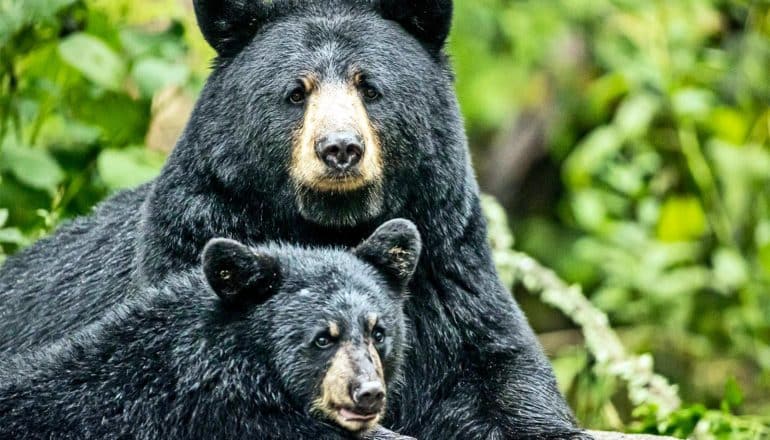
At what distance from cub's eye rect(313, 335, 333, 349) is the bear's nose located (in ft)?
0.92

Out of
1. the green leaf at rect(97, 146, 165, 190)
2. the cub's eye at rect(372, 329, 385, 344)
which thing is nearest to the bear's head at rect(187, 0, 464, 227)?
the cub's eye at rect(372, 329, 385, 344)

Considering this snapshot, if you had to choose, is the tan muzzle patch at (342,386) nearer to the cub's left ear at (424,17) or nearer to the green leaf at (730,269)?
the cub's left ear at (424,17)

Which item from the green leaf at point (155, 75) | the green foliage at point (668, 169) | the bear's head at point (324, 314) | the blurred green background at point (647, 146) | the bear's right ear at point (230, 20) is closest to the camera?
the bear's head at point (324, 314)

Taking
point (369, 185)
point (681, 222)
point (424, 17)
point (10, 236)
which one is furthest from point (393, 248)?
point (681, 222)

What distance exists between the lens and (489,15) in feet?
37.9

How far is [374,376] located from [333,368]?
0.19 meters

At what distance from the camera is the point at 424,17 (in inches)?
252

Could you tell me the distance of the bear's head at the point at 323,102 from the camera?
5.97 meters

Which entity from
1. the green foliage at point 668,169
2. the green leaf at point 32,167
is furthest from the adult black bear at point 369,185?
the green foliage at point 668,169

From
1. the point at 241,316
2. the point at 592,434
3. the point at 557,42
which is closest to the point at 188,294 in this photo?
the point at 241,316

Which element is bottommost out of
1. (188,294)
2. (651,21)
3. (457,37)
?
(188,294)

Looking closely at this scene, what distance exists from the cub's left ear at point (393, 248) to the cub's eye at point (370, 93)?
2.02 ft

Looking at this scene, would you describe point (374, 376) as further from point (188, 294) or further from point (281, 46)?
point (281, 46)

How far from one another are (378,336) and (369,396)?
0.44 metres
